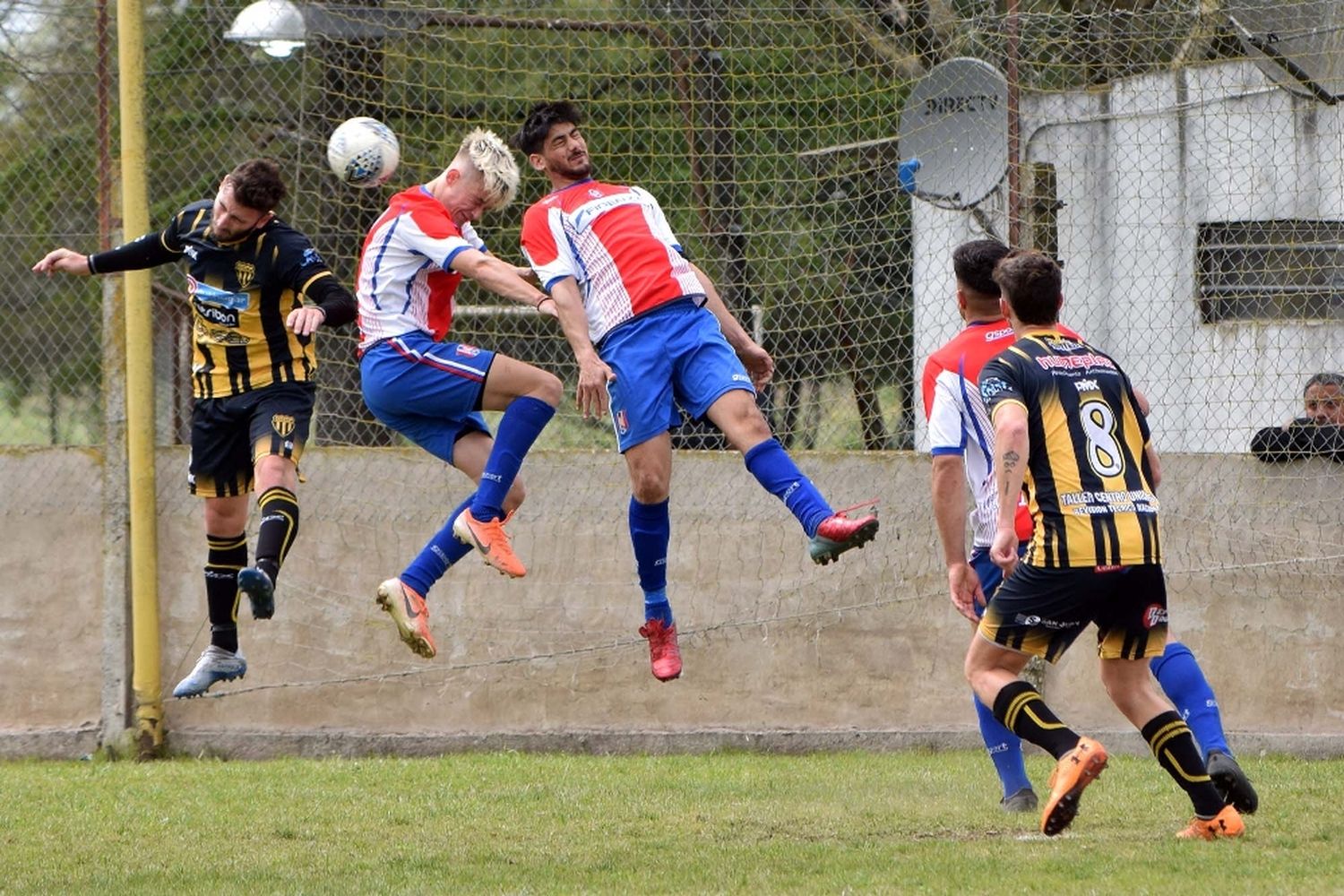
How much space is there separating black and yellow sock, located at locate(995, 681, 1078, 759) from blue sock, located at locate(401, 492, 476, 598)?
2322 millimetres

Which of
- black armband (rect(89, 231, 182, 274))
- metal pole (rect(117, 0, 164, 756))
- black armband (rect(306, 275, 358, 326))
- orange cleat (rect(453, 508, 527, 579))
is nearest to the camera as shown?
orange cleat (rect(453, 508, 527, 579))

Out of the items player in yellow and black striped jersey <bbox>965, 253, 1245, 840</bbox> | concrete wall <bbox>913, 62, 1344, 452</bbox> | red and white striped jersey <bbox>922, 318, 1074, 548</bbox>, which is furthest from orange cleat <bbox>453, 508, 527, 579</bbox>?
concrete wall <bbox>913, 62, 1344, 452</bbox>

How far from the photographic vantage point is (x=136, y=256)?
7.61 m

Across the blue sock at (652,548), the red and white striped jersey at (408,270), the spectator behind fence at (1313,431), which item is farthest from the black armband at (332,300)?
the spectator behind fence at (1313,431)

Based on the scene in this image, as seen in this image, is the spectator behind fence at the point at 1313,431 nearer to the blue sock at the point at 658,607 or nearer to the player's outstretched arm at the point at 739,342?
the player's outstretched arm at the point at 739,342

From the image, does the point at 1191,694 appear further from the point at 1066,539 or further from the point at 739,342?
the point at 739,342

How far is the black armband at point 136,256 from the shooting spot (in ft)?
24.9

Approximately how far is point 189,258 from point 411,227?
1048mm

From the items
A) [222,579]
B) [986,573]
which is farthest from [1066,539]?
[222,579]

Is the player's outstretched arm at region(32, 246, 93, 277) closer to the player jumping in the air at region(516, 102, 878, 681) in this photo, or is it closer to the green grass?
the player jumping in the air at region(516, 102, 878, 681)

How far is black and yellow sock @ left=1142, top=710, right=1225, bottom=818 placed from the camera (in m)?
6.19

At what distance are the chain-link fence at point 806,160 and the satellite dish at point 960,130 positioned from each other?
140 millimetres

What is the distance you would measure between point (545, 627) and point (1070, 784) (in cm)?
532

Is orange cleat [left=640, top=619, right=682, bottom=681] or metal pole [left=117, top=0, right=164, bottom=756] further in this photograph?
metal pole [left=117, top=0, right=164, bottom=756]
